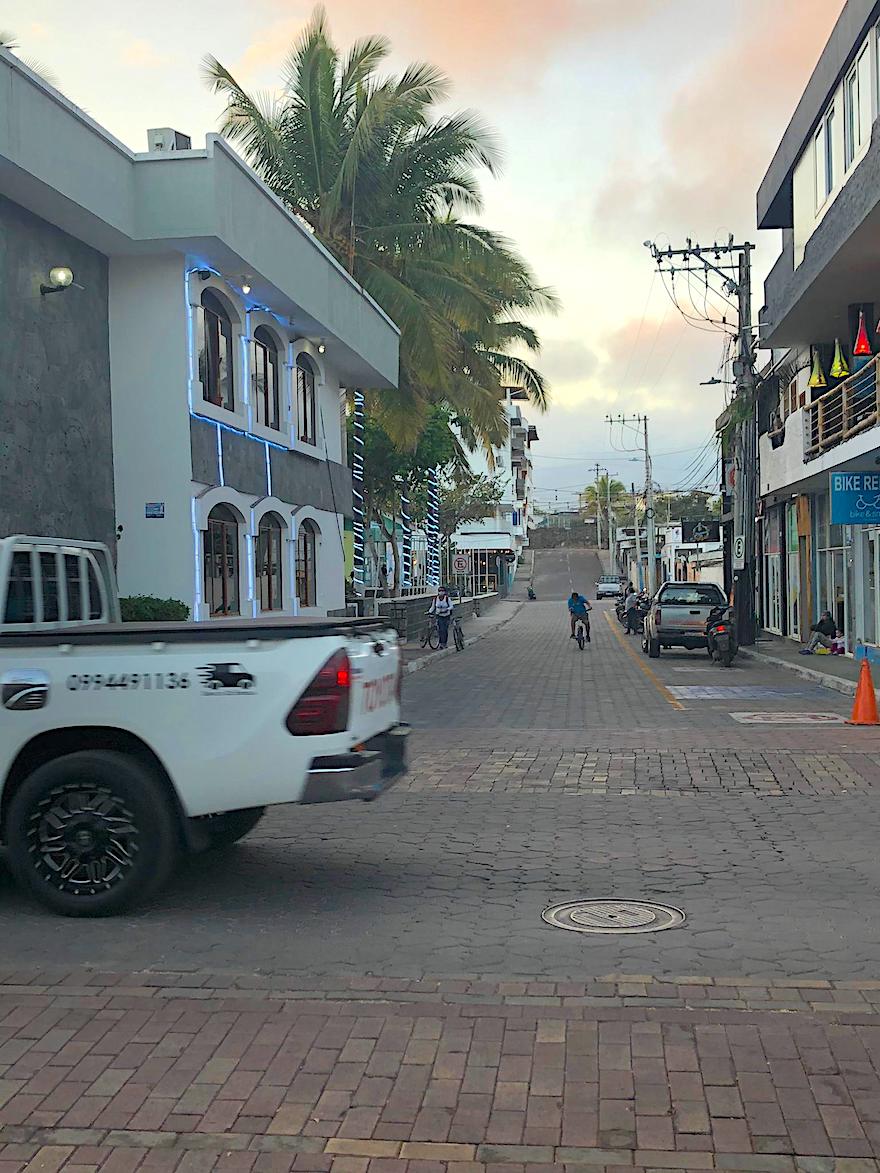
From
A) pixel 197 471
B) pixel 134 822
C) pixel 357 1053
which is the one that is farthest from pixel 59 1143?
pixel 197 471

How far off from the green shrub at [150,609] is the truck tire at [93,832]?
33.0 ft

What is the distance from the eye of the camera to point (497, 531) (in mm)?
100000

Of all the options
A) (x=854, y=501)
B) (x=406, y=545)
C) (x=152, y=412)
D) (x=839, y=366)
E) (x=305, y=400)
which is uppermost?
(x=839, y=366)

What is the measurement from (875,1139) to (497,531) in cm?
9640

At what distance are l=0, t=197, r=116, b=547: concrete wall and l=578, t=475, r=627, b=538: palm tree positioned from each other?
421 feet

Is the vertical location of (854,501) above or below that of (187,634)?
above

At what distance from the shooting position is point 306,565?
990 inches

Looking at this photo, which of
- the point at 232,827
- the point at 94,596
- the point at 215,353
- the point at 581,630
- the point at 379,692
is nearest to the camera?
the point at 379,692

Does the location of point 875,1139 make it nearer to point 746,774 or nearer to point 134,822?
point 134,822

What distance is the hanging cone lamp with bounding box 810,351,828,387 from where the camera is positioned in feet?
92.4

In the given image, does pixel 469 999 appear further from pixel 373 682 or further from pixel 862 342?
pixel 862 342

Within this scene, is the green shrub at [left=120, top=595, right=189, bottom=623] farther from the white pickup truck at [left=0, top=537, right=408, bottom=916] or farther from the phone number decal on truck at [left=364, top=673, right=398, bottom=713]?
the white pickup truck at [left=0, top=537, right=408, bottom=916]

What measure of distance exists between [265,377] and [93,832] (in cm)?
1649

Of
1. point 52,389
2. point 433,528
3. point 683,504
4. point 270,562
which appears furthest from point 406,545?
point 683,504
